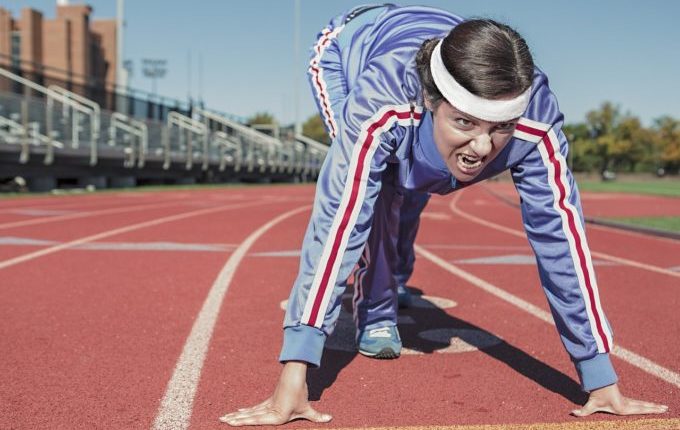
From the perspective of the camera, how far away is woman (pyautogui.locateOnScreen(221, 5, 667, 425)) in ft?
8.30

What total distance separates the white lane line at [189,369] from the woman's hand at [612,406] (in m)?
1.49

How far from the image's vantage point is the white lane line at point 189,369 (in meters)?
2.82

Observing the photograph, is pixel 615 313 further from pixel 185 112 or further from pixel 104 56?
pixel 104 56

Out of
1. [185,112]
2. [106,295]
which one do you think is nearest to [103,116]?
[185,112]

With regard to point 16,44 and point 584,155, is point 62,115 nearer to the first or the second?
point 16,44

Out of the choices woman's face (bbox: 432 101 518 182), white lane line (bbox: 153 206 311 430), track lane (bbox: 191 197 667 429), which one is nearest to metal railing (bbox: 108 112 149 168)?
white lane line (bbox: 153 206 311 430)

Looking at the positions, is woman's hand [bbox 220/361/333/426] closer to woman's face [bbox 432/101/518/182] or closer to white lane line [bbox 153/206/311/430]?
white lane line [bbox 153/206/311/430]

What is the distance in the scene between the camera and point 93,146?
2392 centimetres

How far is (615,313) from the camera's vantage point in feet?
16.7

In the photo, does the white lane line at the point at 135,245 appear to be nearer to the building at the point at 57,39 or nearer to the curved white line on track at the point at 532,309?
the curved white line on track at the point at 532,309

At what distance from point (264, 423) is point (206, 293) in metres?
3.04

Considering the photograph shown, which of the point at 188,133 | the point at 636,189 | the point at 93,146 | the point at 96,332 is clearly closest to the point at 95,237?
the point at 96,332

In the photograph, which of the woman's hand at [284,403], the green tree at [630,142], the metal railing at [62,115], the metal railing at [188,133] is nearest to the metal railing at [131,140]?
the metal railing at [62,115]

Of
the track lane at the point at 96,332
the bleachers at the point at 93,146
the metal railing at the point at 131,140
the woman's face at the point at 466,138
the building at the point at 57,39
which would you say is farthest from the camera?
the building at the point at 57,39
